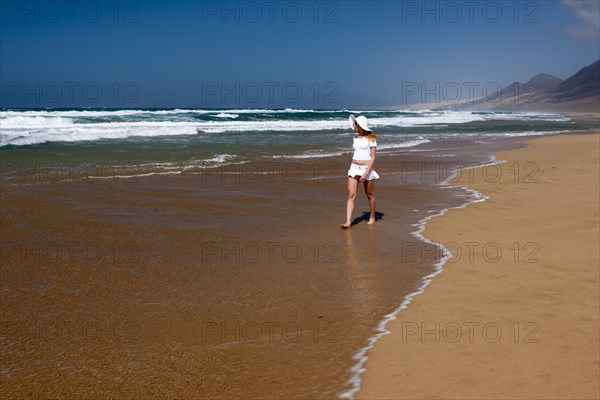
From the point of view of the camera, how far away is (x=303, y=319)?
13.3 feet

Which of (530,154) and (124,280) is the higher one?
(530,154)

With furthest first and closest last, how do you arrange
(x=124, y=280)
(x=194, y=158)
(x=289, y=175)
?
(x=194, y=158) < (x=289, y=175) < (x=124, y=280)

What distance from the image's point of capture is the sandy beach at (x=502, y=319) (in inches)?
121

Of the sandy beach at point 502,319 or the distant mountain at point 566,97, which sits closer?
the sandy beach at point 502,319

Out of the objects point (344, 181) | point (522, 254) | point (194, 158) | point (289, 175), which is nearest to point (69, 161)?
point (194, 158)

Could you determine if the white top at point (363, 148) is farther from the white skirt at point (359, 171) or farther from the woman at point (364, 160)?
the white skirt at point (359, 171)

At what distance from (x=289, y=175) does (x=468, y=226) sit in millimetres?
5659

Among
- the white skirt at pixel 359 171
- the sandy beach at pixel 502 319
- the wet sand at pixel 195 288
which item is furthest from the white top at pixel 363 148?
the sandy beach at pixel 502 319

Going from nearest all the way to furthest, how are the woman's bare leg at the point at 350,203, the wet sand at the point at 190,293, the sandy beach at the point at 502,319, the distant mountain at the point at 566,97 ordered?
the sandy beach at the point at 502,319
the wet sand at the point at 190,293
the woman's bare leg at the point at 350,203
the distant mountain at the point at 566,97

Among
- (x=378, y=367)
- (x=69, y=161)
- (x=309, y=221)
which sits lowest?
(x=378, y=367)

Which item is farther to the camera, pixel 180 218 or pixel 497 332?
pixel 180 218

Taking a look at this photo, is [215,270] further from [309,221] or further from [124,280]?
[309,221]

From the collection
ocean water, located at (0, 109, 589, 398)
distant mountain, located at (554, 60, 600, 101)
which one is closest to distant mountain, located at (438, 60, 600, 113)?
distant mountain, located at (554, 60, 600, 101)

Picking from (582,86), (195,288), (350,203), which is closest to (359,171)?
(350,203)
